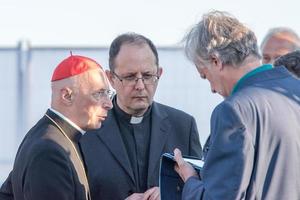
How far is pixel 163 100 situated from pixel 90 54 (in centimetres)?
74

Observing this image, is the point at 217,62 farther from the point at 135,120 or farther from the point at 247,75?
the point at 135,120

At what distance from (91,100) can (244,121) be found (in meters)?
1.15

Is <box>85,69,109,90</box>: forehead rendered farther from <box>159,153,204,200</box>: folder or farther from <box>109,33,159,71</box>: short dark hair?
<box>159,153,204,200</box>: folder

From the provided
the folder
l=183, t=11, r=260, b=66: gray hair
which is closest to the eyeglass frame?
the folder

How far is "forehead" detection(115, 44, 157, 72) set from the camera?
494 centimetres

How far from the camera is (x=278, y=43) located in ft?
19.1

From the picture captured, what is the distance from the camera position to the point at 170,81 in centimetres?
782

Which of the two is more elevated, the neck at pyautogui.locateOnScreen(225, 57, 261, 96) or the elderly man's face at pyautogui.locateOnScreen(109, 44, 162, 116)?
the neck at pyautogui.locateOnScreen(225, 57, 261, 96)

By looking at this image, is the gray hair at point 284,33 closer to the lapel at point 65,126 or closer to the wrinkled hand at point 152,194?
the wrinkled hand at point 152,194

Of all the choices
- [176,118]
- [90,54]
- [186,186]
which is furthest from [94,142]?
[90,54]

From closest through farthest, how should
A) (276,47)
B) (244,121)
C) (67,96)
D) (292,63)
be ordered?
1. (244,121)
2. (292,63)
3. (67,96)
4. (276,47)

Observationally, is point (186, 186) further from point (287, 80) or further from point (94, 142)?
point (94, 142)

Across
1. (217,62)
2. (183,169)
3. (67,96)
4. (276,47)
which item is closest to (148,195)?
(67,96)

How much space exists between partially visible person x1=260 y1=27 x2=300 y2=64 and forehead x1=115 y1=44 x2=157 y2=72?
103 centimetres
